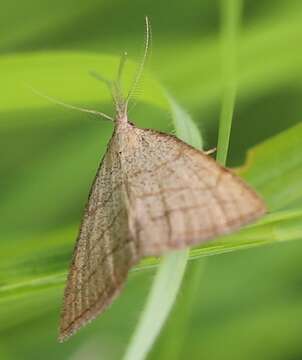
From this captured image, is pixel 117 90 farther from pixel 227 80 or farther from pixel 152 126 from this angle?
pixel 152 126

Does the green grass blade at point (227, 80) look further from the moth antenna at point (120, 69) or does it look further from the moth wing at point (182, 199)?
the moth antenna at point (120, 69)

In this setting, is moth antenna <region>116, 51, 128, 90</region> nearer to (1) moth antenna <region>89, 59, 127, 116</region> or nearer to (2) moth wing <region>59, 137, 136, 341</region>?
(1) moth antenna <region>89, 59, 127, 116</region>

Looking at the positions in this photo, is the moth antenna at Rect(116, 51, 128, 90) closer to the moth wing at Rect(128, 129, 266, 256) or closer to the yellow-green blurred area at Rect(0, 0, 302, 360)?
the yellow-green blurred area at Rect(0, 0, 302, 360)

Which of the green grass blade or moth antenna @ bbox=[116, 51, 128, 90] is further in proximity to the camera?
moth antenna @ bbox=[116, 51, 128, 90]

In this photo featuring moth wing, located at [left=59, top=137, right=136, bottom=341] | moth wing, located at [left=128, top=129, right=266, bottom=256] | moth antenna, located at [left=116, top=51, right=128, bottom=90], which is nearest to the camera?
moth wing, located at [left=128, top=129, right=266, bottom=256]

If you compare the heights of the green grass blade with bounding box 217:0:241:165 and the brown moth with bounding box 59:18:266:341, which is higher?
the green grass blade with bounding box 217:0:241:165

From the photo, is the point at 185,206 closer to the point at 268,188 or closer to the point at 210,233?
the point at 210,233

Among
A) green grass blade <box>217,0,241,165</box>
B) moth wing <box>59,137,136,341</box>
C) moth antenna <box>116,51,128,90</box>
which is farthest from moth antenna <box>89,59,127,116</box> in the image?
green grass blade <box>217,0,241,165</box>

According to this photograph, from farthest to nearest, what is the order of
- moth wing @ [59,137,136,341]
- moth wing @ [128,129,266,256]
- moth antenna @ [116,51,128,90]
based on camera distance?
moth antenna @ [116,51,128,90], moth wing @ [59,137,136,341], moth wing @ [128,129,266,256]
